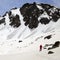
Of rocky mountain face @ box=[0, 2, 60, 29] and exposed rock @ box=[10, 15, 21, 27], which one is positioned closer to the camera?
rocky mountain face @ box=[0, 2, 60, 29]

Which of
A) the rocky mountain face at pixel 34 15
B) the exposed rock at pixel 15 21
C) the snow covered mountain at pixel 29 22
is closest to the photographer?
the snow covered mountain at pixel 29 22

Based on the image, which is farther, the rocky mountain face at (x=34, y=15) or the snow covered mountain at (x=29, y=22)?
the rocky mountain face at (x=34, y=15)

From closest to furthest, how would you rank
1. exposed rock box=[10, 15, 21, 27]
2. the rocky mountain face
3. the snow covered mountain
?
the snow covered mountain
the rocky mountain face
exposed rock box=[10, 15, 21, 27]

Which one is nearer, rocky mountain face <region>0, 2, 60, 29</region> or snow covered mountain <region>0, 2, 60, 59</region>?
snow covered mountain <region>0, 2, 60, 59</region>

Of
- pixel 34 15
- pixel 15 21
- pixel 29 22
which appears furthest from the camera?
pixel 15 21

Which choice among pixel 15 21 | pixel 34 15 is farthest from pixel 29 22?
pixel 15 21

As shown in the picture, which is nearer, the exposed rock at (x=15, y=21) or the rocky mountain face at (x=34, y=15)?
the rocky mountain face at (x=34, y=15)

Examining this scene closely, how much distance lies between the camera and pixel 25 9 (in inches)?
5684

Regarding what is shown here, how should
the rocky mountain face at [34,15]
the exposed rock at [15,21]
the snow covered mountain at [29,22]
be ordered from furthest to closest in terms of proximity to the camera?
the exposed rock at [15,21]
the rocky mountain face at [34,15]
the snow covered mountain at [29,22]

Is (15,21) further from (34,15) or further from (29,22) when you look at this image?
(34,15)

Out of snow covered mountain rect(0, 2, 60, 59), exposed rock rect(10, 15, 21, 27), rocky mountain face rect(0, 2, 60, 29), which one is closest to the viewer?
snow covered mountain rect(0, 2, 60, 59)

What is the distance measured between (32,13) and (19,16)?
375 inches

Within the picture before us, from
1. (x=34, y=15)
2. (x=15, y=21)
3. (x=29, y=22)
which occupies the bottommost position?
(x=29, y=22)

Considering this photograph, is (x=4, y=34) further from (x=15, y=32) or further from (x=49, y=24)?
(x=49, y=24)
